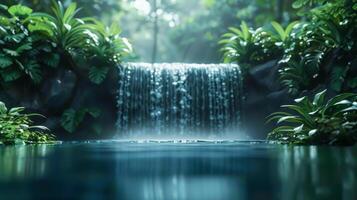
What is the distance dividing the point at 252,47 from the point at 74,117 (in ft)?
16.3

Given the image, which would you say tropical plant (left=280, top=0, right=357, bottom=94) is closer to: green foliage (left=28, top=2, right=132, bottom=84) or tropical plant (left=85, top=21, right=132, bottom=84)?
tropical plant (left=85, top=21, right=132, bottom=84)

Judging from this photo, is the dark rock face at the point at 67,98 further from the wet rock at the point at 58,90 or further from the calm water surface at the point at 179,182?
the calm water surface at the point at 179,182

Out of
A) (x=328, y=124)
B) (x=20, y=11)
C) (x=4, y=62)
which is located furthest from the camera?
A: (x=20, y=11)

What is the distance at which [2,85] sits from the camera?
31.2 feet

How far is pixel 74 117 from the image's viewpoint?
32.1 feet

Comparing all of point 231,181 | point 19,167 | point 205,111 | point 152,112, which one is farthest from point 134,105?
point 231,181

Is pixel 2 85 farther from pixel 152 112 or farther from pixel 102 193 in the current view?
pixel 102 193

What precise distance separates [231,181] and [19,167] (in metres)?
1.49

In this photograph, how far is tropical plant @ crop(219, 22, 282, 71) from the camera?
430 inches

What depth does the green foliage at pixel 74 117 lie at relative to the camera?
31.5ft

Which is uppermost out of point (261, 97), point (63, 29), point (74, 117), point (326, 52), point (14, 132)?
point (63, 29)

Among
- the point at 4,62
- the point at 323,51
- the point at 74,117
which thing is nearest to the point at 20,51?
the point at 4,62

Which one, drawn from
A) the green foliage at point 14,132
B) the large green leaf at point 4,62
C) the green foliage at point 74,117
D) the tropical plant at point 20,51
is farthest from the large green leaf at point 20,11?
the green foliage at point 14,132

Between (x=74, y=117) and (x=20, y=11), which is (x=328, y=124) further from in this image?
(x=20, y=11)
